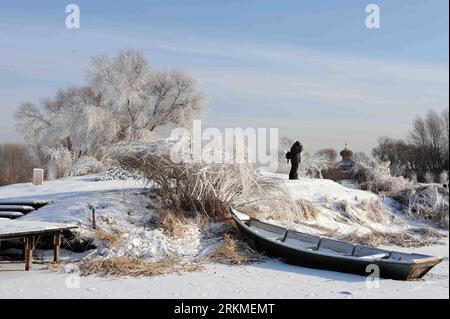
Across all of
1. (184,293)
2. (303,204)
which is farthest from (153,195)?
(184,293)

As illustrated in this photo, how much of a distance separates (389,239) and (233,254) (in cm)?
658

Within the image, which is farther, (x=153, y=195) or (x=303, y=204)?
(x=303, y=204)

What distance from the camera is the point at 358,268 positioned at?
9.92 m

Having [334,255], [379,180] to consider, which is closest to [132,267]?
[334,255]

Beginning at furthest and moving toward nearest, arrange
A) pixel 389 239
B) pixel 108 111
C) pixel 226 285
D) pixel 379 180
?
pixel 108 111
pixel 379 180
pixel 389 239
pixel 226 285

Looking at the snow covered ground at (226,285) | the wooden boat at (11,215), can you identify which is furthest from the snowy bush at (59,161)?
the snow covered ground at (226,285)

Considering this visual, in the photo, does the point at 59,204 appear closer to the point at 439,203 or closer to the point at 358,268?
the point at 358,268

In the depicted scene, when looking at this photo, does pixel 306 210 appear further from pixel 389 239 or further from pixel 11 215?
pixel 11 215

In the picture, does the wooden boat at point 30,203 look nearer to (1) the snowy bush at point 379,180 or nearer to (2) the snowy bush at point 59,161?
(1) the snowy bush at point 379,180

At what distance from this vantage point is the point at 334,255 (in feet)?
33.8

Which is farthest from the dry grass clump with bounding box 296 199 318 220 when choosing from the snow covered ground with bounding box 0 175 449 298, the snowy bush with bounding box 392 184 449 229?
the snowy bush with bounding box 392 184 449 229

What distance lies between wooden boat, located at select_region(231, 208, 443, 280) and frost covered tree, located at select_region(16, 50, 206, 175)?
19457 millimetres

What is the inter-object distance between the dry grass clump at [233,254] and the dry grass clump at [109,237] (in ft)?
7.23
